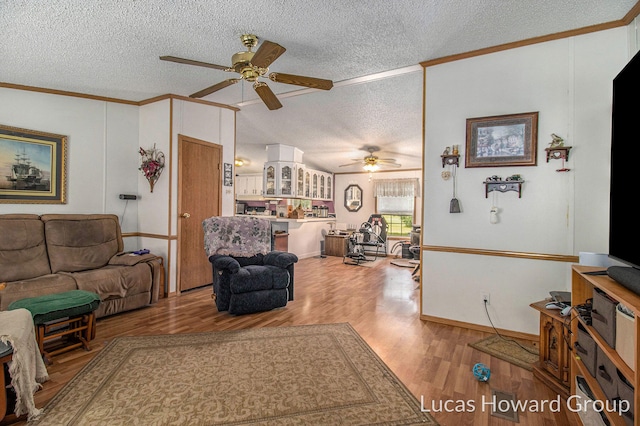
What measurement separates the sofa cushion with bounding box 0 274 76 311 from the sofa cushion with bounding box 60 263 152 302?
9 cm

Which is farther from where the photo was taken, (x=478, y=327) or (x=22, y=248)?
(x=22, y=248)

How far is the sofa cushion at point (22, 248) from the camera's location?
9.32 feet

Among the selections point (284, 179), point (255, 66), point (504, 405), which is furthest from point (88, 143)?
point (504, 405)

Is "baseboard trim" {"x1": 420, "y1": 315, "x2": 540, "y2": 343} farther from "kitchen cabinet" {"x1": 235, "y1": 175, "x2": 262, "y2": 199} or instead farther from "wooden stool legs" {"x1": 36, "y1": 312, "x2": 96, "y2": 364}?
"kitchen cabinet" {"x1": 235, "y1": 175, "x2": 262, "y2": 199}

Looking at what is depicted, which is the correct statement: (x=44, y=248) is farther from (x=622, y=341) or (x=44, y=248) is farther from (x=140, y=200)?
(x=622, y=341)

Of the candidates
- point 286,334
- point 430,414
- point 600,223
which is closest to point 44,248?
point 286,334


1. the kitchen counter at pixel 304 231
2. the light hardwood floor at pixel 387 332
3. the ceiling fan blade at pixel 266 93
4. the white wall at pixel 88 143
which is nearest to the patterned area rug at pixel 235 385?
the light hardwood floor at pixel 387 332

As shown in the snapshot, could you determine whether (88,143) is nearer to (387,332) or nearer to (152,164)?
(152,164)

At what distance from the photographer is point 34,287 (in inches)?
103

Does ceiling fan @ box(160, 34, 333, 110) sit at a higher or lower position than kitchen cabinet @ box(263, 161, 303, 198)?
higher

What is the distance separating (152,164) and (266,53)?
256cm

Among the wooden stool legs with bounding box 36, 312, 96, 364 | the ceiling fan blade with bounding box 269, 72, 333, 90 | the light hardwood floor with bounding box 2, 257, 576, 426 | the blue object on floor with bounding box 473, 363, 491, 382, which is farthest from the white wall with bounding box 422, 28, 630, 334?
the wooden stool legs with bounding box 36, 312, 96, 364

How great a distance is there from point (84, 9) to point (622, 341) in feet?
12.4

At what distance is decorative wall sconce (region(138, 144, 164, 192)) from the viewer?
3.92m
